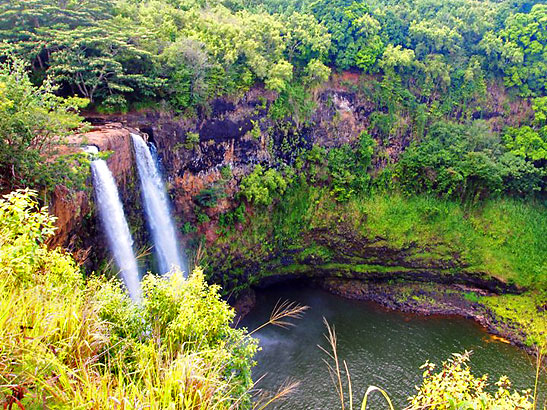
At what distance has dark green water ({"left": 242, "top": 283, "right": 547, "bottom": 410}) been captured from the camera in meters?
12.4

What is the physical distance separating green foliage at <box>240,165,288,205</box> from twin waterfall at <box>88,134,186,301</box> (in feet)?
11.9

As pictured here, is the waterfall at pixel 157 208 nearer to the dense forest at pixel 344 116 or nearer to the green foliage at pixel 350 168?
the dense forest at pixel 344 116

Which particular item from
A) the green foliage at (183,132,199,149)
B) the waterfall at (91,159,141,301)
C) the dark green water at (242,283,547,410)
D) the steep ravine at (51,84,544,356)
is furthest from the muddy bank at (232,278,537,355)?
the green foliage at (183,132,199,149)

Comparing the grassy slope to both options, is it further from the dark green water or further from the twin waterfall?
the twin waterfall

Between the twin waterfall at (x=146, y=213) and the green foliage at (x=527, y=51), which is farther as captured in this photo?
the green foliage at (x=527, y=51)

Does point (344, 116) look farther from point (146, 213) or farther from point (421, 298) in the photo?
point (146, 213)

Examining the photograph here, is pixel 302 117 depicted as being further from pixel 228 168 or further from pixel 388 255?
pixel 388 255

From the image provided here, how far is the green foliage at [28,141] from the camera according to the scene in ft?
22.8

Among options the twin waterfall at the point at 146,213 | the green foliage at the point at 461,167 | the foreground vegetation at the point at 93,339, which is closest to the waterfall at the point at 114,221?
the twin waterfall at the point at 146,213

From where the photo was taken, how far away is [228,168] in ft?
52.6

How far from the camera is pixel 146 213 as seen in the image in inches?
498

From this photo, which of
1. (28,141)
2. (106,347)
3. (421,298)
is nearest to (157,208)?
(28,141)

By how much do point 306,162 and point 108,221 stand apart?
10637 millimetres

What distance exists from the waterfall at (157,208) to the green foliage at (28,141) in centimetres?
396
